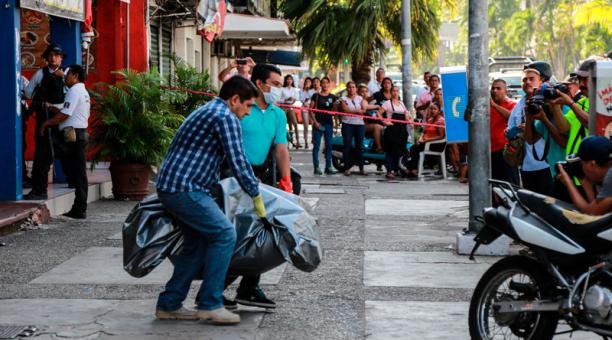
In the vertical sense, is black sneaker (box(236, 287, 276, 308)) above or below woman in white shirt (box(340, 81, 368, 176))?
below

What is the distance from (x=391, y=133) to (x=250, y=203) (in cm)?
1338

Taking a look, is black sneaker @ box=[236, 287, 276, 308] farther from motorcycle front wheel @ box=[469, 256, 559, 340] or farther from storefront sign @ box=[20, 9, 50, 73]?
storefront sign @ box=[20, 9, 50, 73]

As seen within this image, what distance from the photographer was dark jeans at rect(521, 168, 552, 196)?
11244mm

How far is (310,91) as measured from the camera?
106ft

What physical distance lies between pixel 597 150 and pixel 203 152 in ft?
7.95

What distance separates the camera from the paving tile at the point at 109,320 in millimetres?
7602

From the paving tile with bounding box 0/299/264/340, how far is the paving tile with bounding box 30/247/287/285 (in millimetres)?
878

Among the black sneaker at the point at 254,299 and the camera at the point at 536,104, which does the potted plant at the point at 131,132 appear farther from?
the black sneaker at the point at 254,299

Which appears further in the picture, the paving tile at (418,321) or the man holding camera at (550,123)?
the man holding camera at (550,123)

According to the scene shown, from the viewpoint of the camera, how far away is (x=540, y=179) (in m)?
11.3

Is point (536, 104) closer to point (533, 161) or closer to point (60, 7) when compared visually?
point (533, 161)

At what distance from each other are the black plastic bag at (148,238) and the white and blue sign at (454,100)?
6.20m

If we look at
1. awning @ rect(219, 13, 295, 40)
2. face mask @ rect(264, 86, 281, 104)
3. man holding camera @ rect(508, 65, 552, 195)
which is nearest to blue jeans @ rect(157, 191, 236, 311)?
face mask @ rect(264, 86, 281, 104)

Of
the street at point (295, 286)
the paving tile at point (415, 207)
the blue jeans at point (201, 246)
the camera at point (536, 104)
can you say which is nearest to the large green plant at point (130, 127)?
the street at point (295, 286)
